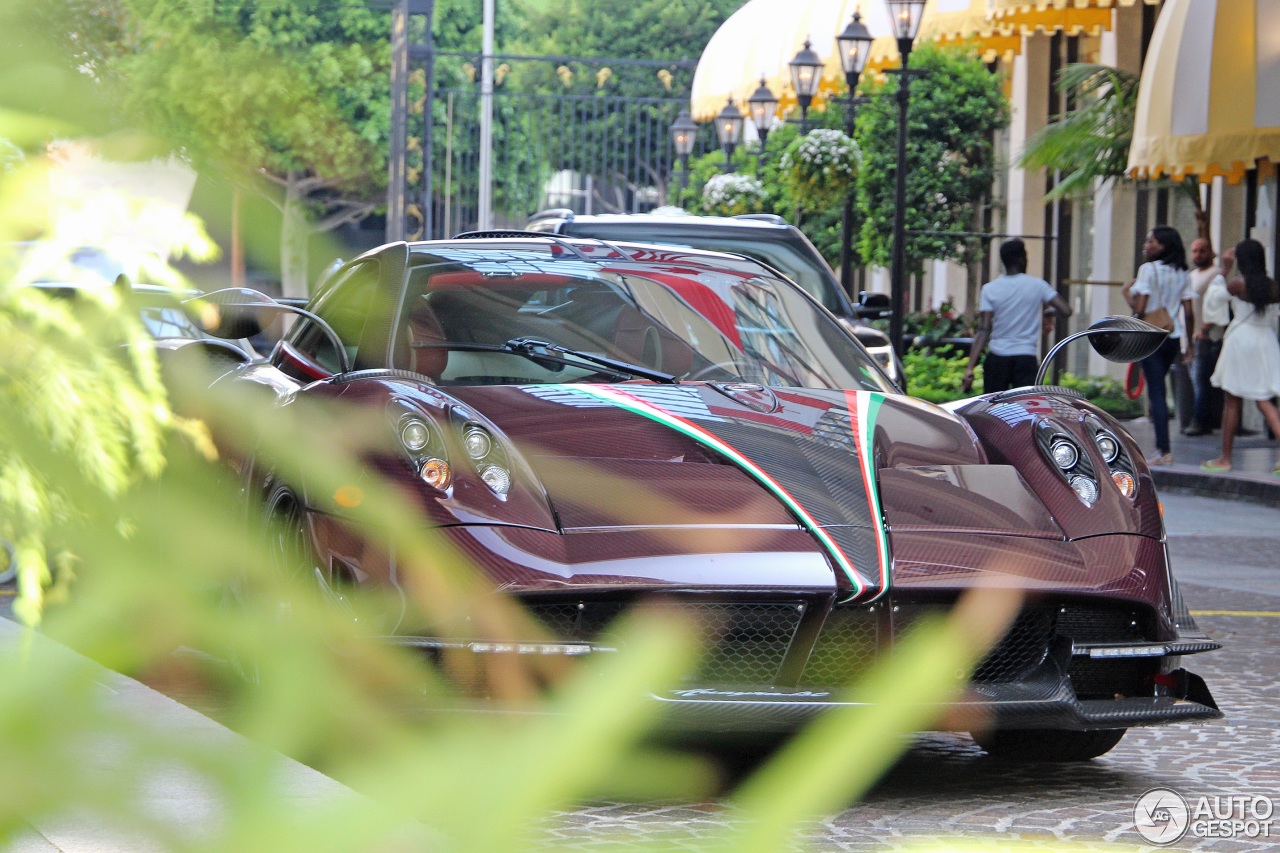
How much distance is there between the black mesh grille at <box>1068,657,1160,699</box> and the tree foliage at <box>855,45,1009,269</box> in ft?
72.2

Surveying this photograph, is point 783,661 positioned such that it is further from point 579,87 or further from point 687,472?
point 579,87

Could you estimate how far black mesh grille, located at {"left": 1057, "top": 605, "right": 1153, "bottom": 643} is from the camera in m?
4.27

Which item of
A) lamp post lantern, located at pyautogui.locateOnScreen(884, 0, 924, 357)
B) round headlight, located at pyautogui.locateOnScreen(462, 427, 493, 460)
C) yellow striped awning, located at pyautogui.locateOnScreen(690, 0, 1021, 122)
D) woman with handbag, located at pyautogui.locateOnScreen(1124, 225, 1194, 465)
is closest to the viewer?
round headlight, located at pyautogui.locateOnScreen(462, 427, 493, 460)

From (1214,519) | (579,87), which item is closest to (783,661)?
(1214,519)

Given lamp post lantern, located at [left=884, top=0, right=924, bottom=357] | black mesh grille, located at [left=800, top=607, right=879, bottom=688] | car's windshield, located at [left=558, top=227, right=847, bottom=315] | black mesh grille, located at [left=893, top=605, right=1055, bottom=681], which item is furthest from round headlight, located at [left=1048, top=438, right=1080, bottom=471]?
lamp post lantern, located at [left=884, top=0, right=924, bottom=357]

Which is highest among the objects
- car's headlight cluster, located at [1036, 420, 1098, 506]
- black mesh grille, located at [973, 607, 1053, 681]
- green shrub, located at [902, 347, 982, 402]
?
car's headlight cluster, located at [1036, 420, 1098, 506]

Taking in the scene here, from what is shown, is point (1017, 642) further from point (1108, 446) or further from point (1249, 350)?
point (1249, 350)

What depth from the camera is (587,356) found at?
519 centimetres

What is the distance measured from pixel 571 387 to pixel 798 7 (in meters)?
27.5

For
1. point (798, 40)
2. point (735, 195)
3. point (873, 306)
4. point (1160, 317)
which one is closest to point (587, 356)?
point (873, 306)

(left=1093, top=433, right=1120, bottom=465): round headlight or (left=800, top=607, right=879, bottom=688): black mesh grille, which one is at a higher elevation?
(left=1093, top=433, right=1120, bottom=465): round headlight

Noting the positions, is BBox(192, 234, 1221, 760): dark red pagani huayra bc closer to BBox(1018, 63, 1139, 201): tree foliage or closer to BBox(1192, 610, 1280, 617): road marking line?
BBox(1192, 610, 1280, 617): road marking line

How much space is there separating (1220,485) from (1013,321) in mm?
1891

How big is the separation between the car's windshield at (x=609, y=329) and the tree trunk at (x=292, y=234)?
4.00 meters
